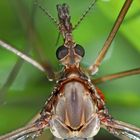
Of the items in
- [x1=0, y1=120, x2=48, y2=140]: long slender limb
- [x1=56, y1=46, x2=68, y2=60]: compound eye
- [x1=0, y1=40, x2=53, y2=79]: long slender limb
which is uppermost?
[x1=0, y1=40, x2=53, y2=79]: long slender limb

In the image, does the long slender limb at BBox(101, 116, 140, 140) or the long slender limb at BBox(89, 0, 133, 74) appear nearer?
the long slender limb at BBox(101, 116, 140, 140)

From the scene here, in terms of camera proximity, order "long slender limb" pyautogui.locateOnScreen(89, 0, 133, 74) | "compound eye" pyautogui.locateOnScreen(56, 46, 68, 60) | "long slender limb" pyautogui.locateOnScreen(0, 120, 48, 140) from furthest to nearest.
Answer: "long slender limb" pyautogui.locateOnScreen(89, 0, 133, 74), "compound eye" pyautogui.locateOnScreen(56, 46, 68, 60), "long slender limb" pyautogui.locateOnScreen(0, 120, 48, 140)

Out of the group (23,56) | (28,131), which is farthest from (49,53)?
(28,131)

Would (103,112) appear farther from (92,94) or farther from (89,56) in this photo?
(89,56)

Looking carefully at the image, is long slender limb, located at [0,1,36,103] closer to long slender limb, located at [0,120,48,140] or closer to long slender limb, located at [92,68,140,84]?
long slender limb, located at [92,68,140,84]

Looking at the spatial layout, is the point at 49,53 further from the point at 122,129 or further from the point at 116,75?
the point at 122,129

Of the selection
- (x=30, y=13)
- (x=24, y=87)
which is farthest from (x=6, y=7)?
(x=24, y=87)

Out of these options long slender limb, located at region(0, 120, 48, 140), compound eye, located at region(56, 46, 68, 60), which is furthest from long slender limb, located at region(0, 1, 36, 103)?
long slender limb, located at region(0, 120, 48, 140)
